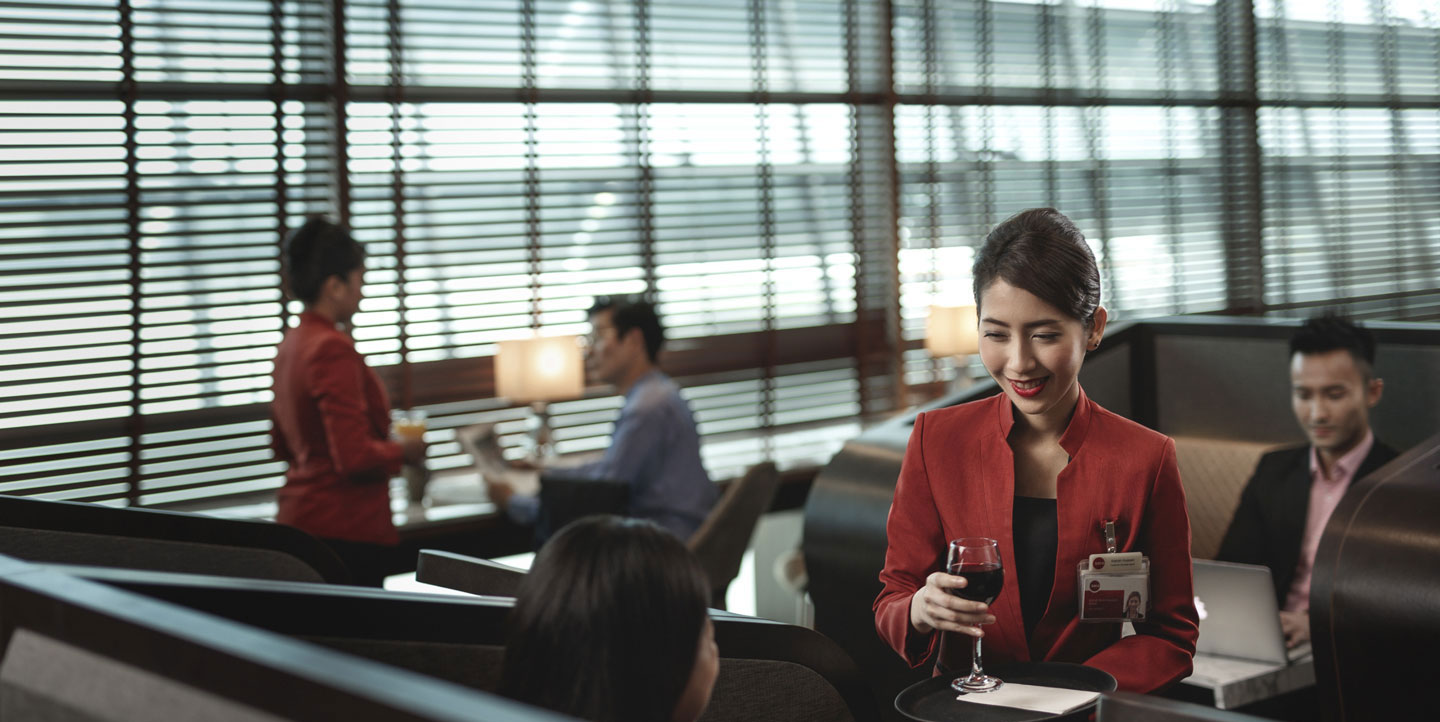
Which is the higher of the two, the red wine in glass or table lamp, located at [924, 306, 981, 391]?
table lamp, located at [924, 306, 981, 391]

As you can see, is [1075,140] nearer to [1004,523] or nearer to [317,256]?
[317,256]

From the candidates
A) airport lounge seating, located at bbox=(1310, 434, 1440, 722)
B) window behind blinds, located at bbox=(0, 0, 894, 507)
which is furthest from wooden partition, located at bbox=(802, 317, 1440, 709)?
window behind blinds, located at bbox=(0, 0, 894, 507)

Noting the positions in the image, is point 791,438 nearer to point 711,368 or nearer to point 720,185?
point 711,368

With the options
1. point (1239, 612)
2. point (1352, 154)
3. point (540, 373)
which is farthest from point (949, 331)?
point (1352, 154)

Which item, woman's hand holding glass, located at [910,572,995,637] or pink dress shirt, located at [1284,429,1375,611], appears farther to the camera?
pink dress shirt, located at [1284,429,1375,611]

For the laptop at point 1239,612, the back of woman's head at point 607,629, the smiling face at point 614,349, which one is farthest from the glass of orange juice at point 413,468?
the back of woman's head at point 607,629

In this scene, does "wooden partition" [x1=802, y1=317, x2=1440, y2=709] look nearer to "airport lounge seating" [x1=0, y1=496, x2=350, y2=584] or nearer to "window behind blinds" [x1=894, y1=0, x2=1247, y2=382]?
"airport lounge seating" [x1=0, y1=496, x2=350, y2=584]

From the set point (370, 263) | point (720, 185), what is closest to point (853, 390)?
point (720, 185)

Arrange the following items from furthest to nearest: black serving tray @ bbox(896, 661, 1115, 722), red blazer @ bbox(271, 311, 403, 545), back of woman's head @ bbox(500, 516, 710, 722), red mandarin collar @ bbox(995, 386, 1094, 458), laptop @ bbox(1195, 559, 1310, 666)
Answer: red blazer @ bbox(271, 311, 403, 545) → laptop @ bbox(1195, 559, 1310, 666) → red mandarin collar @ bbox(995, 386, 1094, 458) → black serving tray @ bbox(896, 661, 1115, 722) → back of woman's head @ bbox(500, 516, 710, 722)

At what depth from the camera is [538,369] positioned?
15.7 feet

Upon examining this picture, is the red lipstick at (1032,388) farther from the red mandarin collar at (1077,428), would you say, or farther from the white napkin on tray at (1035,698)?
the white napkin on tray at (1035,698)

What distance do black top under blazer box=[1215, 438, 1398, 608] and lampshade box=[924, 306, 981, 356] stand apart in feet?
8.14

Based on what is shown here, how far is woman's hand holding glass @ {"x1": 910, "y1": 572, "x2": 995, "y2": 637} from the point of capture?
1625mm

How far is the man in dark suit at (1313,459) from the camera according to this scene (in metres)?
3.41
